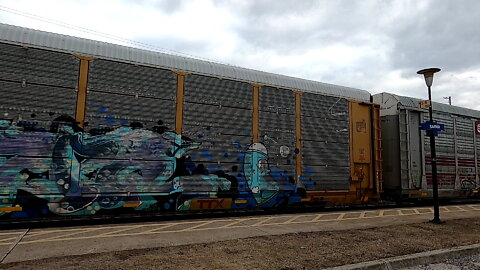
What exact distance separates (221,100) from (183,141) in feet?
5.76

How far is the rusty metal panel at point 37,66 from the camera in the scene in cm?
765

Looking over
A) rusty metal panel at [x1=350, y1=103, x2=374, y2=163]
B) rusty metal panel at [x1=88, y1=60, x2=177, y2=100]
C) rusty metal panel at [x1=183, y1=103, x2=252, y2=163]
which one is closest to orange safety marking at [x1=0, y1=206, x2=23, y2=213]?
rusty metal panel at [x1=88, y1=60, x2=177, y2=100]

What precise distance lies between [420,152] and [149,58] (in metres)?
11.2

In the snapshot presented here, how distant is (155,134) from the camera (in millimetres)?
9109

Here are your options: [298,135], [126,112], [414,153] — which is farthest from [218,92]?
[414,153]

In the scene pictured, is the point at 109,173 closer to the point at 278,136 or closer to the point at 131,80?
the point at 131,80

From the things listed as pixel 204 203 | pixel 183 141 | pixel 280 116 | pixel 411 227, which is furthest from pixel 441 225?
pixel 183 141

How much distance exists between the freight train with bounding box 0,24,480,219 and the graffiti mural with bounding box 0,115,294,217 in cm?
3

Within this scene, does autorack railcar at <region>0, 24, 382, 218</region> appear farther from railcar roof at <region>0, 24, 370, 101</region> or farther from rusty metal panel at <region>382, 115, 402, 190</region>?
rusty metal panel at <region>382, 115, 402, 190</region>

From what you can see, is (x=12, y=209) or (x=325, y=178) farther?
(x=325, y=178)

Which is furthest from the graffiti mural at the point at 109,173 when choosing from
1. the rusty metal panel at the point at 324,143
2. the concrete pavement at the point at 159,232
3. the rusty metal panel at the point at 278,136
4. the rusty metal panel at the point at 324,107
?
the rusty metal panel at the point at 324,107

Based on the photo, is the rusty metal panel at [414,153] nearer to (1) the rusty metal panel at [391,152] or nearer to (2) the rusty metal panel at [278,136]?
(1) the rusty metal panel at [391,152]

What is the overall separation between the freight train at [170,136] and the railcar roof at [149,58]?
0.04m

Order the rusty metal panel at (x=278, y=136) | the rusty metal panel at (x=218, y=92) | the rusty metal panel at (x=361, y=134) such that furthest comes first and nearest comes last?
the rusty metal panel at (x=361, y=134), the rusty metal panel at (x=278, y=136), the rusty metal panel at (x=218, y=92)
